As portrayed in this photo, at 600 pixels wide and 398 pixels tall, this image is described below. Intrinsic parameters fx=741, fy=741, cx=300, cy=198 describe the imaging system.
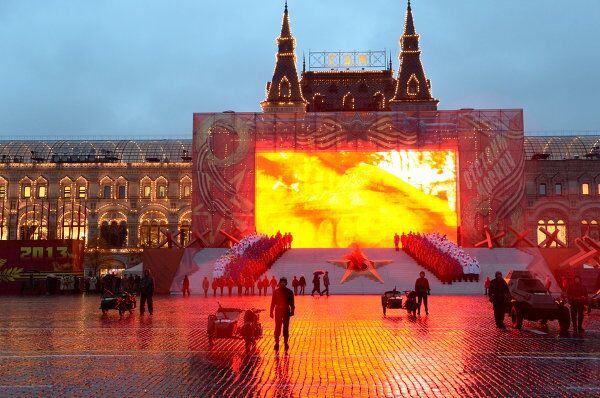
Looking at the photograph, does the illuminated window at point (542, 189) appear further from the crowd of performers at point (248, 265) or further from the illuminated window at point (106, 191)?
the illuminated window at point (106, 191)

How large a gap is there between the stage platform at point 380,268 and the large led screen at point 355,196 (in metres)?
8.31

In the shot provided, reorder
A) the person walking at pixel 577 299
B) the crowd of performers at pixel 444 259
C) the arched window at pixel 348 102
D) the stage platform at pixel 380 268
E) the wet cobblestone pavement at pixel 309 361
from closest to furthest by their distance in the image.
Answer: the wet cobblestone pavement at pixel 309 361 → the person walking at pixel 577 299 → the stage platform at pixel 380 268 → the crowd of performers at pixel 444 259 → the arched window at pixel 348 102

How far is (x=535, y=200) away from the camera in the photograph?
243ft

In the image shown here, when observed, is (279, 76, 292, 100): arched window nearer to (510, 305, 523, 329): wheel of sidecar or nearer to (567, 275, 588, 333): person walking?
(510, 305, 523, 329): wheel of sidecar

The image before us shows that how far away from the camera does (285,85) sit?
7644 centimetres

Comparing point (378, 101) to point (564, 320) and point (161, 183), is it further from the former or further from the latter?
point (564, 320)

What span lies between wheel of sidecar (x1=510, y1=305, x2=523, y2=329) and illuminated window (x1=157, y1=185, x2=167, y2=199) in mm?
59286

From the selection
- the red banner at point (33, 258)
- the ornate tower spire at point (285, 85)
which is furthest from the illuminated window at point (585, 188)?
the red banner at point (33, 258)

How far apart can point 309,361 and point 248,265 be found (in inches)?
1093

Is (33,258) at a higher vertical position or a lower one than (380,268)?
higher

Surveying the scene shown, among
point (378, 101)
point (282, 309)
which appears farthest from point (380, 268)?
point (378, 101)

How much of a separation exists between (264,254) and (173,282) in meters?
5.67

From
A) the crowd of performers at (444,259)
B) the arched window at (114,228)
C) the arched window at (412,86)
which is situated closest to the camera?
the crowd of performers at (444,259)

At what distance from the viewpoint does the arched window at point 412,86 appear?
7556 centimetres
